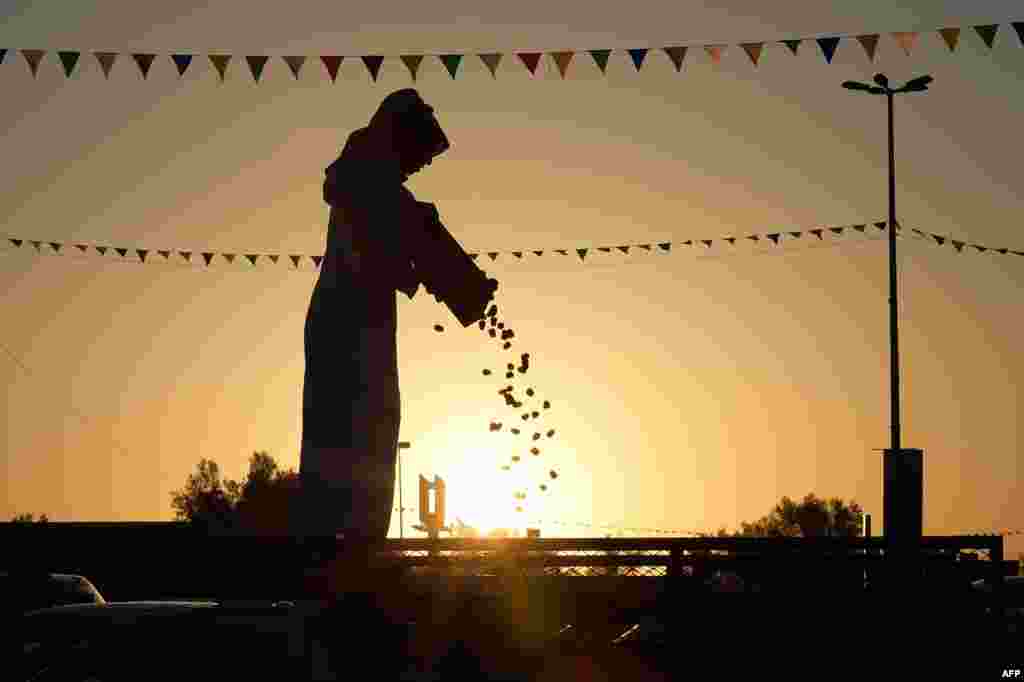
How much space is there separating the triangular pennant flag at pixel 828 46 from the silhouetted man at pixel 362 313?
39.8 ft

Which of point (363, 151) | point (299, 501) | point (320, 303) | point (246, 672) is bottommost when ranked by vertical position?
point (246, 672)

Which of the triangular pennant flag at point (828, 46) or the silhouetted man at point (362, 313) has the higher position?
the triangular pennant flag at point (828, 46)

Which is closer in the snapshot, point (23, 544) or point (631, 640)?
point (23, 544)

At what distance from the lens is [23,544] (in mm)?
19797

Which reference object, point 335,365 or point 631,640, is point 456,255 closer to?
point 335,365

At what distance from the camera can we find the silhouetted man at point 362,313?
2067 centimetres

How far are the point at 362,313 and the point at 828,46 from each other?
43.0 feet

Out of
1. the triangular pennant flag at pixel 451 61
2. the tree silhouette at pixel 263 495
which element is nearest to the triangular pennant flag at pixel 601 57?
the triangular pennant flag at pixel 451 61

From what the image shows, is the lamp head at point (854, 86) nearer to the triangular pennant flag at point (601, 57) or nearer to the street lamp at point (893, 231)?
the street lamp at point (893, 231)

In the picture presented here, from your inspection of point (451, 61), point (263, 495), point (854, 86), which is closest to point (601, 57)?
point (451, 61)

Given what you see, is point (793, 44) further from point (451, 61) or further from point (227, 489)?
point (227, 489)

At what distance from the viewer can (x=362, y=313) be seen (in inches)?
820

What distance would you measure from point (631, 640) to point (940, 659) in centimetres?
277

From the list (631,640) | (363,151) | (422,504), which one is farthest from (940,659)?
(422,504)
